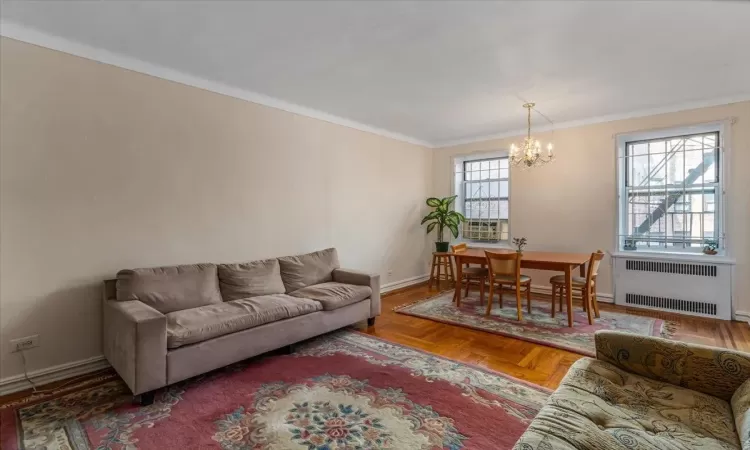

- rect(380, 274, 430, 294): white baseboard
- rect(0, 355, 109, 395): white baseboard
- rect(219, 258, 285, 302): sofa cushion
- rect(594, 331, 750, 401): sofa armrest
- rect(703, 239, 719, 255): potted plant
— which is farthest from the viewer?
rect(380, 274, 430, 294): white baseboard

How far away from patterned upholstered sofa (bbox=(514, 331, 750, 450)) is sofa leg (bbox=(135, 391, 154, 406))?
Answer: 88.4 inches

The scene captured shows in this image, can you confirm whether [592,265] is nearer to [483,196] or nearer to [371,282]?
[371,282]

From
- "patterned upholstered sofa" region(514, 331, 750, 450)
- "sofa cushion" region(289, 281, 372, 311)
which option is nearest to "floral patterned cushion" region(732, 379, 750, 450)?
"patterned upholstered sofa" region(514, 331, 750, 450)

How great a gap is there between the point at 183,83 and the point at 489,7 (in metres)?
2.65

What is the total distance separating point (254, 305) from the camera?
2.98m

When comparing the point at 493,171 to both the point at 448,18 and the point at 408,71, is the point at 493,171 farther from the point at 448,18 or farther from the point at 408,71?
the point at 448,18

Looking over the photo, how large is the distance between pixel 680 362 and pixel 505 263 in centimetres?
238

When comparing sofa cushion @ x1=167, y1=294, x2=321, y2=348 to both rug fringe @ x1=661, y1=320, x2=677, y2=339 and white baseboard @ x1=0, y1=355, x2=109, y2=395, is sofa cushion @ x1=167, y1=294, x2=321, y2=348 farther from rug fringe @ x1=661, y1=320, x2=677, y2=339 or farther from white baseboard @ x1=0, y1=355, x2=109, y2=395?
rug fringe @ x1=661, y1=320, x2=677, y2=339

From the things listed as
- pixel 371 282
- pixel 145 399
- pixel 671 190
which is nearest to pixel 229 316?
pixel 145 399

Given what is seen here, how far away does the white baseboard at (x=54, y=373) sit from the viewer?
245cm

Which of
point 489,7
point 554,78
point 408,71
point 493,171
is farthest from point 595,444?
point 493,171

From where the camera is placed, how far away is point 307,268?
3.94m

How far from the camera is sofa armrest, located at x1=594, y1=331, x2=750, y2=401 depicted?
1.58 metres

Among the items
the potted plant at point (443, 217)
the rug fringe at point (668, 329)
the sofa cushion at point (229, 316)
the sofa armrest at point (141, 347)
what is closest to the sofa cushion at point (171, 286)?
the sofa cushion at point (229, 316)
